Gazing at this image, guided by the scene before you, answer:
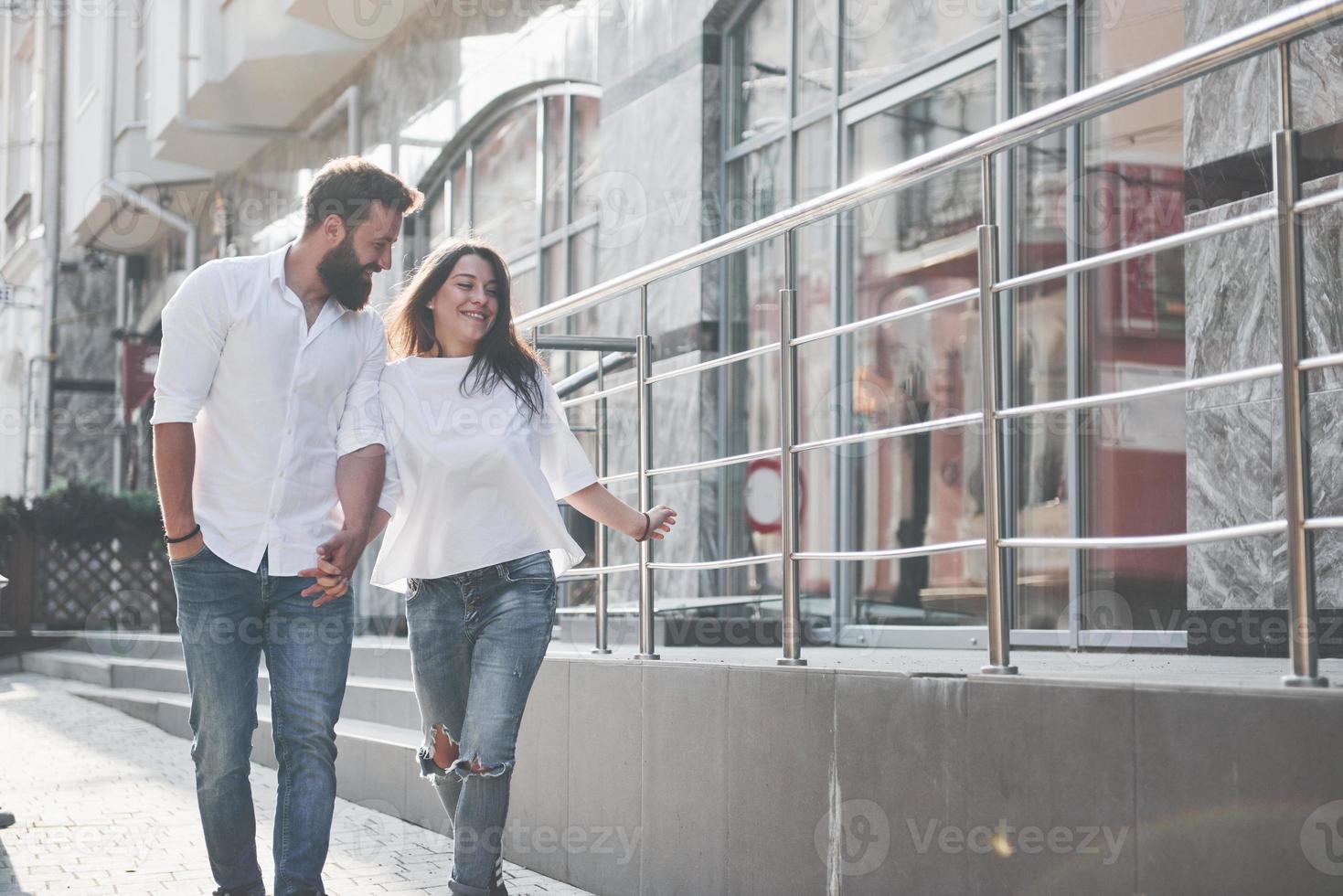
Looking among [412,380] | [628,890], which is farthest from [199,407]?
[628,890]

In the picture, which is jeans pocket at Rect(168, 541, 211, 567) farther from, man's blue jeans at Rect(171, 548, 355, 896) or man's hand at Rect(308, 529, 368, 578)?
man's hand at Rect(308, 529, 368, 578)

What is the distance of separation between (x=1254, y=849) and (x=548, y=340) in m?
4.64

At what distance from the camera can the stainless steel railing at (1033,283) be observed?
2645mm

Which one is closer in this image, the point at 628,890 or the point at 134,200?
the point at 628,890

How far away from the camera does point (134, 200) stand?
1959 centimetres

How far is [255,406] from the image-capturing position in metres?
3.73

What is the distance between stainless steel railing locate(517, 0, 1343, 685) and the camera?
2645mm

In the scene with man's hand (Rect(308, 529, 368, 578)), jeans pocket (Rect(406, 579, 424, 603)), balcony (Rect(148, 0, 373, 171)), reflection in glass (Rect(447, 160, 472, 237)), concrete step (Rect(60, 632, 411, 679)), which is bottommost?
concrete step (Rect(60, 632, 411, 679))

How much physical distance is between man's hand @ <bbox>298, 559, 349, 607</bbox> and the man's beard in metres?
0.69

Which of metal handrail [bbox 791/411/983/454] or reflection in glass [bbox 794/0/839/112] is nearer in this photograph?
metal handrail [bbox 791/411/983/454]

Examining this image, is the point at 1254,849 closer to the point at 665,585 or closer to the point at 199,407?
the point at 199,407

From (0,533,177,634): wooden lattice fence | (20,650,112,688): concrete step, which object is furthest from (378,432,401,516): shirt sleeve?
(0,533,177,634): wooden lattice fence

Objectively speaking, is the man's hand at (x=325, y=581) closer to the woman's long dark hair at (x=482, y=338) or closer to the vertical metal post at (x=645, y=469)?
the woman's long dark hair at (x=482, y=338)

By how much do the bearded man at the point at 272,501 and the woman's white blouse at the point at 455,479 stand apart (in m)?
0.15
